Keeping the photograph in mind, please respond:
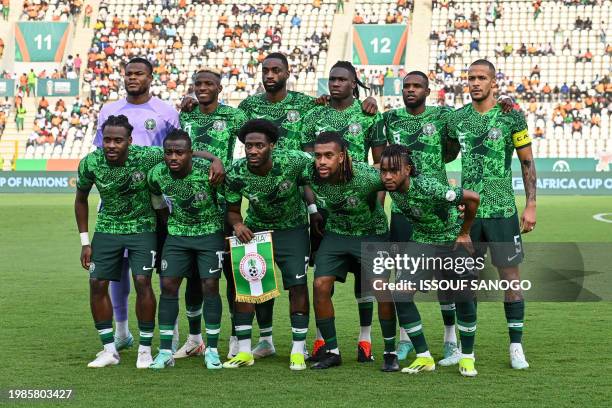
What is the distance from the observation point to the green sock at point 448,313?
29.1ft

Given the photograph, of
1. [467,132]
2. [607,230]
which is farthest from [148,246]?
[607,230]

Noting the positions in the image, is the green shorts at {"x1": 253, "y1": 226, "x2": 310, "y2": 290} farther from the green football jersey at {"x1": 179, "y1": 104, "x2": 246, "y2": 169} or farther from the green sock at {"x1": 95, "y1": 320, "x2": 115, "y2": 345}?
the green sock at {"x1": 95, "y1": 320, "x2": 115, "y2": 345}

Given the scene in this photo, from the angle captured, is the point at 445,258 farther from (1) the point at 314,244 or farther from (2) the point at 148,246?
(2) the point at 148,246

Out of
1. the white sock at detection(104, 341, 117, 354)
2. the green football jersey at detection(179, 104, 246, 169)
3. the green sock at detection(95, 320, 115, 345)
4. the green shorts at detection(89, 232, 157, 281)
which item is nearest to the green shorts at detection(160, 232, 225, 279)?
the green shorts at detection(89, 232, 157, 281)

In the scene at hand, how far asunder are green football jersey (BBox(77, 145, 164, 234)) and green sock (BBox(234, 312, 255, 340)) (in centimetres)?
104

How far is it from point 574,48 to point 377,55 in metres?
9.03

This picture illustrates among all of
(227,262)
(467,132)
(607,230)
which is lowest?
(607,230)

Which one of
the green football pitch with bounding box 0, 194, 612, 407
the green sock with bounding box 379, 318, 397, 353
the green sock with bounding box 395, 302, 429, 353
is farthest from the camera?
the green sock with bounding box 379, 318, 397, 353

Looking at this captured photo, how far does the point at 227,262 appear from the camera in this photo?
28.5 ft

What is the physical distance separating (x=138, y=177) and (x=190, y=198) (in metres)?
0.49

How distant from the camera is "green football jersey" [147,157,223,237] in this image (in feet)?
27.5

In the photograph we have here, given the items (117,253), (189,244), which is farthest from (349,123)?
(117,253)

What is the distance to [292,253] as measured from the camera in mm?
8562

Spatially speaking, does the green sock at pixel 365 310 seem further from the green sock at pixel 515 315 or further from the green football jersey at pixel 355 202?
the green sock at pixel 515 315
